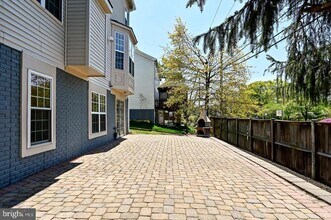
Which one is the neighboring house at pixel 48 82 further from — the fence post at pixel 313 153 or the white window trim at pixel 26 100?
the fence post at pixel 313 153

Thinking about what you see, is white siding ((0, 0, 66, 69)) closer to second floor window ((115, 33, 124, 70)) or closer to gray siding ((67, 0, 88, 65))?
gray siding ((67, 0, 88, 65))

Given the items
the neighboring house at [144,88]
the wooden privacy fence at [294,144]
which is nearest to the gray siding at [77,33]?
the wooden privacy fence at [294,144]

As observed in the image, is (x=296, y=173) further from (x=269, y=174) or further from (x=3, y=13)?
(x=3, y=13)

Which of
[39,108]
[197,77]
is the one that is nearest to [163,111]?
[197,77]

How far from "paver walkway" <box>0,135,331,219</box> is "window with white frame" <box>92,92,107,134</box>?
3.66 meters

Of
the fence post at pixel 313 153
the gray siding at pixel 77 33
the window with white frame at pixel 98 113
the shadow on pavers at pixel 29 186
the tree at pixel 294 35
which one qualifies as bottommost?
the shadow on pavers at pixel 29 186

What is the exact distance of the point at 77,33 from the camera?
6953 mm

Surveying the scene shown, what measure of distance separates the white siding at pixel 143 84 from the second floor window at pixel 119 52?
41.3 ft

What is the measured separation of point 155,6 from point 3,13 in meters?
8.01

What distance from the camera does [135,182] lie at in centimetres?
480

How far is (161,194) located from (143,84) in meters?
21.5

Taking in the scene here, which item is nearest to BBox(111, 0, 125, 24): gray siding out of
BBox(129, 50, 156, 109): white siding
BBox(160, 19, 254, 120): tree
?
BBox(160, 19, 254, 120): tree

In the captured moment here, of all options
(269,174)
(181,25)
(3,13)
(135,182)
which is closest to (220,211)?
(135,182)

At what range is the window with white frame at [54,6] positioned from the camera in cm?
589
